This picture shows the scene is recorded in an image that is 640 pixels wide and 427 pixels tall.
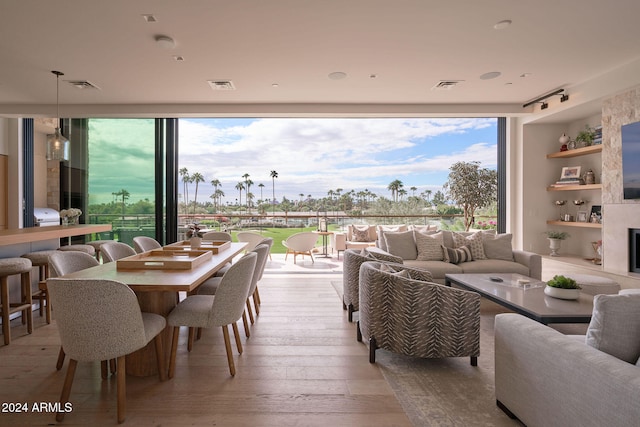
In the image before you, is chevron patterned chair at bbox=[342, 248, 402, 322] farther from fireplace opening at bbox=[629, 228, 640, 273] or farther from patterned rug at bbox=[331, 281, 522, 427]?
fireplace opening at bbox=[629, 228, 640, 273]

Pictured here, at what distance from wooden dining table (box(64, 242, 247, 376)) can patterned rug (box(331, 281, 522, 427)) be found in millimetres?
1477

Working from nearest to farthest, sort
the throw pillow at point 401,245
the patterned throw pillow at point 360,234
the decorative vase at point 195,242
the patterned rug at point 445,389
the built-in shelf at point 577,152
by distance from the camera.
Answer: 1. the patterned rug at point 445,389
2. the decorative vase at point 195,242
3. the throw pillow at point 401,245
4. the built-in shelf at point 577,152
5. the patterned throw pillow at point 360,234

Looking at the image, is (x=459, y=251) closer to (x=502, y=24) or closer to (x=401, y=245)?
(x=401, y=245)

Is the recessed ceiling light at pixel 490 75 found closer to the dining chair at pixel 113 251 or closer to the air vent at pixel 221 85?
the air vent at pixel 221 85

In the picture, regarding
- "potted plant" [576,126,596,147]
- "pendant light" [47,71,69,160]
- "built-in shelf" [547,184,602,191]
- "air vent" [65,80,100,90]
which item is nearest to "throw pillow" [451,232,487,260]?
"built-in shelf" [547,184,602,191]

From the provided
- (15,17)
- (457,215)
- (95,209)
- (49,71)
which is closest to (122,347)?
(15,17)

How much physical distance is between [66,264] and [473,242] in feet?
15.2

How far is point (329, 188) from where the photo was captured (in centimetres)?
1004

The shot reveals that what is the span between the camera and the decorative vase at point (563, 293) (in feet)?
9.16

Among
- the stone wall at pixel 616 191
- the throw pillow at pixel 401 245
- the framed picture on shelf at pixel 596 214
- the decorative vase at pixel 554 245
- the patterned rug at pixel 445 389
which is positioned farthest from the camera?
the decorative vase at pixel 554 245

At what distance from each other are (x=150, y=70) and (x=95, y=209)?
10.6 feet

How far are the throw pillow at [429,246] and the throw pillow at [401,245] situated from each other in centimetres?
8

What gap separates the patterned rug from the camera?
6.01 ft

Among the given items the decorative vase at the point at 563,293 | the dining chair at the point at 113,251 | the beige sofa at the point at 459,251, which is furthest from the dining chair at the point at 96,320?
the beige sofa at the point at 459,251
